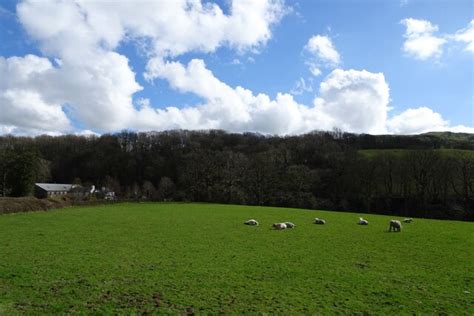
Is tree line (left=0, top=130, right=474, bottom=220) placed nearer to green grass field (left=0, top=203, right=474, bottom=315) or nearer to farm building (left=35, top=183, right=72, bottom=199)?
farm building (left=35, top=183, right=72, bottom=199)

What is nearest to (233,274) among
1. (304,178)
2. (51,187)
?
(304,178)

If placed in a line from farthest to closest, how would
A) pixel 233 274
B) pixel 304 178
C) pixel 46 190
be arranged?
1. pixel 46 190
2. pixel 304 178
3. pixel 233 274

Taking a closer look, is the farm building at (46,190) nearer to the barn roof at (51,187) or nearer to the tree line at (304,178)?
the barn roof at (51,187)

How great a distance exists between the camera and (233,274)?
15734 millimetres

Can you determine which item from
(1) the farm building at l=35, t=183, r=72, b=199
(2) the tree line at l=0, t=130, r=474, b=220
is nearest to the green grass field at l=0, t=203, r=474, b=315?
(2) the tree line at l=0, t=130, r=474, b=220

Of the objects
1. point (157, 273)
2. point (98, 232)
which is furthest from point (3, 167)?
point (157, 273)

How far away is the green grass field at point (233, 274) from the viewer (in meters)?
11.7

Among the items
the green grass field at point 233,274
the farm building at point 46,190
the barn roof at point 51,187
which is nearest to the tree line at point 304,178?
the farm building at point 46,190

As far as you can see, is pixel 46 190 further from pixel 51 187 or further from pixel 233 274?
pixel 233 274

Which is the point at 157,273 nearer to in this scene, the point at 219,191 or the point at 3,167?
the point at 219,191

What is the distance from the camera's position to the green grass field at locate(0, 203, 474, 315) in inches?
461

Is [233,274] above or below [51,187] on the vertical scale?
above

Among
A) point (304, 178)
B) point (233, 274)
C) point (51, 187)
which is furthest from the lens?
point (51, 187)

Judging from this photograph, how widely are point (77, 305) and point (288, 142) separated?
427 feet
